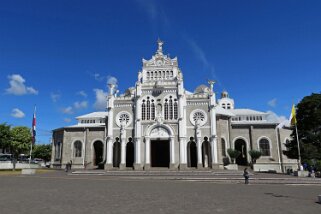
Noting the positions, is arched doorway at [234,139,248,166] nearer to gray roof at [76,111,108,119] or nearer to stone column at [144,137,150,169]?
stone column at [144,137,150,169]

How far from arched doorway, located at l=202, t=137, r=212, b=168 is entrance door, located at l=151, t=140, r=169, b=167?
7.00 meters

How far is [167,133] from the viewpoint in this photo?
42.5 meters

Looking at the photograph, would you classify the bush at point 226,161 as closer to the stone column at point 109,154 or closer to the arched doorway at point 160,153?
the arched doorway at point 160,153

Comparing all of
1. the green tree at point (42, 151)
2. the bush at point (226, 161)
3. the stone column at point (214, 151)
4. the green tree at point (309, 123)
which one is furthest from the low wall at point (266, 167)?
the green tree at point (42, 151)

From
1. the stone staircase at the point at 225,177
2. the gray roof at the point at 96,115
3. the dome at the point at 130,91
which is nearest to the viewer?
the stone staircase at the point at 225,177

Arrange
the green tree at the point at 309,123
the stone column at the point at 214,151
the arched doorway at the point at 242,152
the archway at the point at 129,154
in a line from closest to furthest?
the green tree at the point at 309,123 < the stone column at the point at 214,151 < the archway at the point at 129,154 < the arched doorway at the point at 242,152

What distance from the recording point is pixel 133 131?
43.8 metres

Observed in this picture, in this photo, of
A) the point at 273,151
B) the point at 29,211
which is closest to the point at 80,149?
the point at 273,151

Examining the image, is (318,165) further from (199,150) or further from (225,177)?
(199,150)

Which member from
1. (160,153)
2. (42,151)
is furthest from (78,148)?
(42,151)

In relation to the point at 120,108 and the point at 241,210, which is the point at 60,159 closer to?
the point at 120,108

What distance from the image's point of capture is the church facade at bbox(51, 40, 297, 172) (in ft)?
138

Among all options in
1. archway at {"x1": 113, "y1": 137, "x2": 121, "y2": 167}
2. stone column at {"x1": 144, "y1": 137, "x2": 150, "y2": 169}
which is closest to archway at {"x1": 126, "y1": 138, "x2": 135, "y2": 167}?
archway at {"x1": 113, "y1": 137, "x2": 121, "y2": 167}

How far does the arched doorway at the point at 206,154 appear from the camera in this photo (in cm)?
4262
